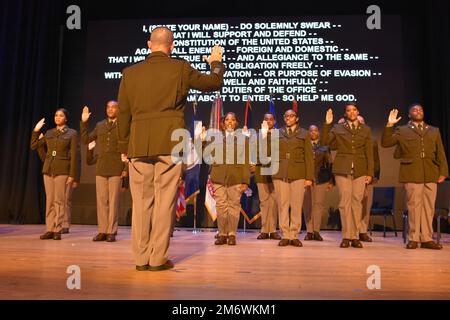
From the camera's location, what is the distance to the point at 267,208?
237 inches

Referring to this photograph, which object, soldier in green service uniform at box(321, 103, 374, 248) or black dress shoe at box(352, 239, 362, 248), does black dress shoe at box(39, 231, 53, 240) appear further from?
black dress shoe at box(352, 239, 362, 248)

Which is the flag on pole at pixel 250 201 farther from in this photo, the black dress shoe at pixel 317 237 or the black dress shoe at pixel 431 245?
the black dress shoe at pixel 431 245

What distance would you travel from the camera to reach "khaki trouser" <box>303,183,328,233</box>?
5.93 meters

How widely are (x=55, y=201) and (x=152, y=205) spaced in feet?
8.87

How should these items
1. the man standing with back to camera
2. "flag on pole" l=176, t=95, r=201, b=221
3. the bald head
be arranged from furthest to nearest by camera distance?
"flag on pole" l=176, t=95, r=201, b=221 → the bald head → the man standing with back to camera

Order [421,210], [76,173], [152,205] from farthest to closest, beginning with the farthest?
[76,173], [421,210], [152,205]

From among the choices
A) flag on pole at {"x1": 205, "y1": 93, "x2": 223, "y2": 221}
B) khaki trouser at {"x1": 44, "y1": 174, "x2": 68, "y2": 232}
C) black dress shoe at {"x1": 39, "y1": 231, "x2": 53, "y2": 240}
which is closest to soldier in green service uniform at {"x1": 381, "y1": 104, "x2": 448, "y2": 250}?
flag on pole at {"x1": 205, "y1": 93, "x2": 223, "y2": 221}

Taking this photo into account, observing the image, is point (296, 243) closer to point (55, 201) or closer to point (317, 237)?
point (317, 237)

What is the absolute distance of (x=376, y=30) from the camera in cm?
748

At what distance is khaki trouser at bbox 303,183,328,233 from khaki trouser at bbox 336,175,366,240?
1170 millimetres

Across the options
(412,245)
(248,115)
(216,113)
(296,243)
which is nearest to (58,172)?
(296,243)
